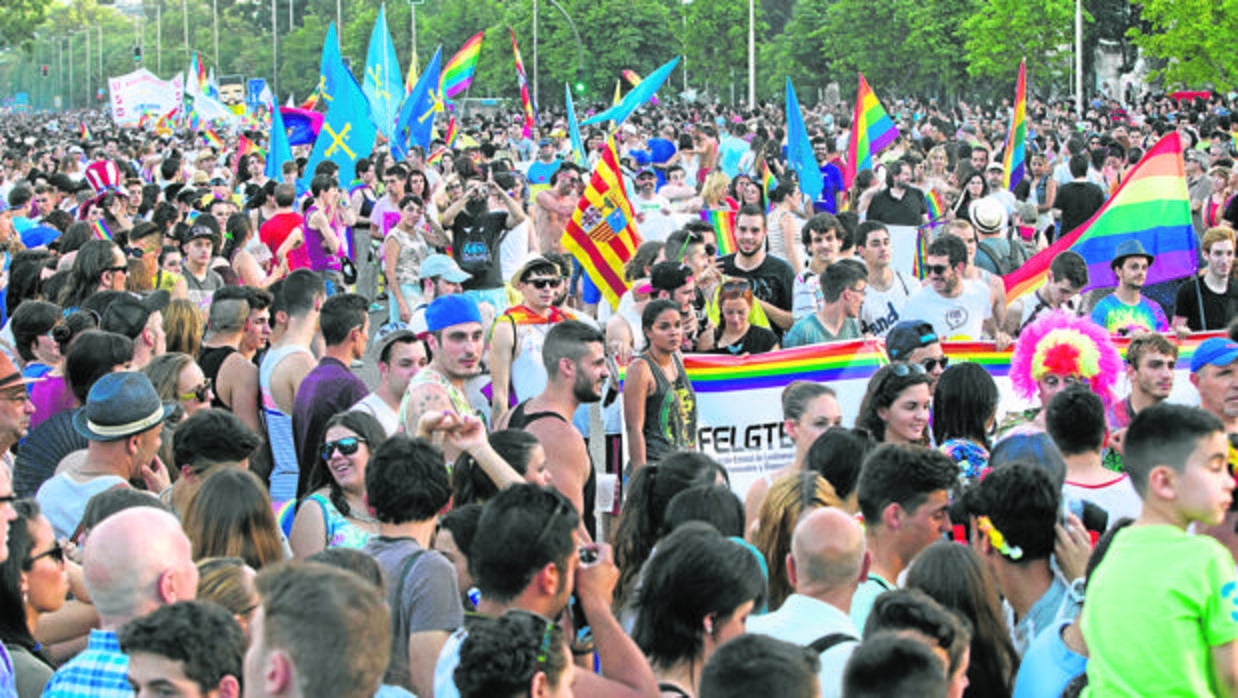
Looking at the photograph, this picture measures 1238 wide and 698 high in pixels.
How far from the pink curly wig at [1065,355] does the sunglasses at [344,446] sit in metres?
3.09

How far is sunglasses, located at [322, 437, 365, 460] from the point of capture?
589 centimetres

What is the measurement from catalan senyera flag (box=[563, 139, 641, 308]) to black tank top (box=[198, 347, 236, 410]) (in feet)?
11.4

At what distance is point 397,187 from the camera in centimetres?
1474

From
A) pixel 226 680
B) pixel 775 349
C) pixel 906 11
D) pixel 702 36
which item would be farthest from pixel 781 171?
pixel 702 36

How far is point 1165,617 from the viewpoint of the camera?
153 inches

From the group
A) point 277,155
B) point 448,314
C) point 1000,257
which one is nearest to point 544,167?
point 277,155

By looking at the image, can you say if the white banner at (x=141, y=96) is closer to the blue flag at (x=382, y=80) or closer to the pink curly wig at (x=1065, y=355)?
the blue flag at (x=382, y=80)

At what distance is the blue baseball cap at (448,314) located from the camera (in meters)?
7.50

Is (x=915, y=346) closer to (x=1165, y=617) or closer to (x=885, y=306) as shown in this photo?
(x=885, y=306)

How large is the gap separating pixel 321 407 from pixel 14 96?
199m

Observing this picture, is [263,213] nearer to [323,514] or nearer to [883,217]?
[883,217]

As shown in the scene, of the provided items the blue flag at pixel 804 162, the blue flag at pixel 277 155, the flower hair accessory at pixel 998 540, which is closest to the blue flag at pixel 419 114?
the blue flag at pixel 277 155

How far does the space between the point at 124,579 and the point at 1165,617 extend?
255 centimetres

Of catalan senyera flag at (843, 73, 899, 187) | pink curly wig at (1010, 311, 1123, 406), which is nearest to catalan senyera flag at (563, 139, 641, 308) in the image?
pink curly wig at (1010, 311, 1123, 406)
